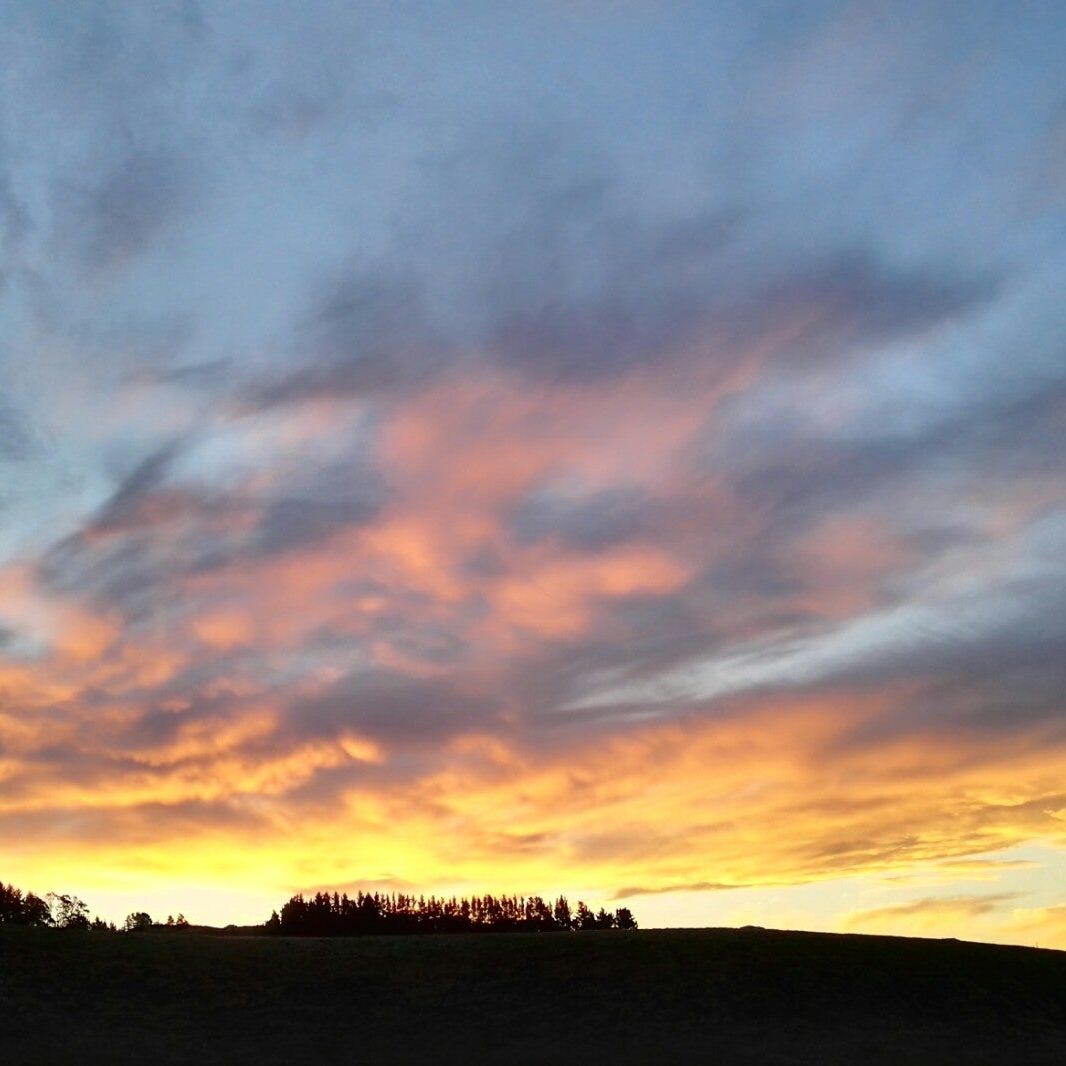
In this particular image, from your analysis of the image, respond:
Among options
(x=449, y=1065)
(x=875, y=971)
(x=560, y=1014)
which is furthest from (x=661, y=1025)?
(x=875, y=971)

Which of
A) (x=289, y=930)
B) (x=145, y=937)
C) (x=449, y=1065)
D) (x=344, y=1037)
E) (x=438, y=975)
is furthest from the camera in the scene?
(x=289, y=930)

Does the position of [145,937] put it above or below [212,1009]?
above

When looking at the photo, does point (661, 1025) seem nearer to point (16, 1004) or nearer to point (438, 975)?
point (438, 975)

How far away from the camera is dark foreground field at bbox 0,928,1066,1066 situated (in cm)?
4462

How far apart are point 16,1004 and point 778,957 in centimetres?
3153

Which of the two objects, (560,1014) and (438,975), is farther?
(438,975)

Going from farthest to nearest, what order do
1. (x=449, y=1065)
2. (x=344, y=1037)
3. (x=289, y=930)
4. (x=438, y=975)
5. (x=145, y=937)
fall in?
(x=289, y=930), (x=145, y=937), (x=438, y=975), (x=344, y=1037), (x=449, y=1065)

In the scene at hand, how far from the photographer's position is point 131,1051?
143ft

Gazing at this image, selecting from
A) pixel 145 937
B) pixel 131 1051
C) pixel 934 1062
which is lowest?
pixel 934 1062

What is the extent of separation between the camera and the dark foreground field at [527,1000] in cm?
4462

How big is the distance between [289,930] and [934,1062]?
60.7 meters

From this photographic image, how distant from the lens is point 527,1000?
50625mm

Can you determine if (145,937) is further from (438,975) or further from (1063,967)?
(1063,967)

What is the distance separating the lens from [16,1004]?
4788 cm
